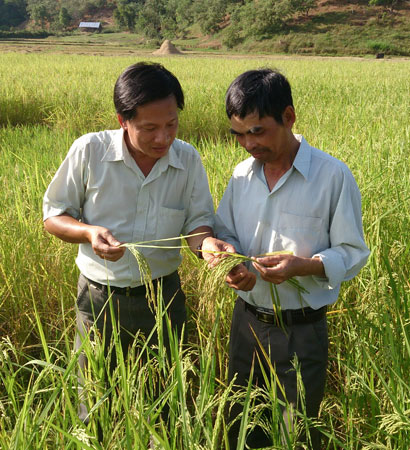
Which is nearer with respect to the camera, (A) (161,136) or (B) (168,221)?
(A) (161,136)

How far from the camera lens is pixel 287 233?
1.39m

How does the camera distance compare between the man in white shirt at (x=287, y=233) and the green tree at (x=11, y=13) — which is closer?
the man in white shirt at (x=287, y=233)

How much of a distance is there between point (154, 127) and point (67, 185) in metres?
0.37

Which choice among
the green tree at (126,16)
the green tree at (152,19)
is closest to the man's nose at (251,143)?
the green tree at (152,19)

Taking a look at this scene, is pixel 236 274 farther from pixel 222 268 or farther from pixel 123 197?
pixel 123 197

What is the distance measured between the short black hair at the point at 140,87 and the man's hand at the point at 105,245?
14.8 inches

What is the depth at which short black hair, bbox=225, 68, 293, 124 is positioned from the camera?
4.26ft

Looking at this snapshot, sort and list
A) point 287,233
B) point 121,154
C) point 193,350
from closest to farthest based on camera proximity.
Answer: point 287,233 < point 121,154 < point 193,350

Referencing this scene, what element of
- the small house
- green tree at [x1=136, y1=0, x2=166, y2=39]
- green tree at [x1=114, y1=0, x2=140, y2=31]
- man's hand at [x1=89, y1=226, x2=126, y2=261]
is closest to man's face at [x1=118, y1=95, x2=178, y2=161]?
man's hand at [x1=89, y1=226, x2=126, y2=261]

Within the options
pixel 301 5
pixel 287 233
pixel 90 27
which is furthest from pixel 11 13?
pixel 287 233

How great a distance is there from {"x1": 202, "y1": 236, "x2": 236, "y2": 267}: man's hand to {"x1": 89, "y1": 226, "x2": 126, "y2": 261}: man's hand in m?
0.24

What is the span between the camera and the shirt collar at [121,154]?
1.55 m

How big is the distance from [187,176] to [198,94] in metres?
5.78

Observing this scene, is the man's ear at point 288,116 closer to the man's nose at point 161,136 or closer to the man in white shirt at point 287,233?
the man in white shirt at point 287,233
